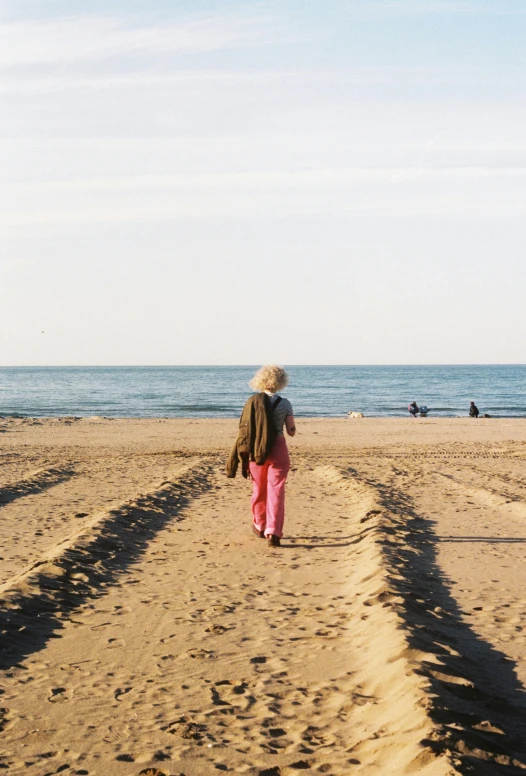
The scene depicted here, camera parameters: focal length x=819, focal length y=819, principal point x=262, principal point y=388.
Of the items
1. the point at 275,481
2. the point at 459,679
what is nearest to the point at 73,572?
the point at 275,481

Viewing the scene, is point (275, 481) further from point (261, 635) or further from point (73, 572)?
point (261, 635)

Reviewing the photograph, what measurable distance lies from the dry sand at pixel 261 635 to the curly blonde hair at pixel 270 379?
1.60 m

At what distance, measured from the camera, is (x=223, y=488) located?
42.2ft

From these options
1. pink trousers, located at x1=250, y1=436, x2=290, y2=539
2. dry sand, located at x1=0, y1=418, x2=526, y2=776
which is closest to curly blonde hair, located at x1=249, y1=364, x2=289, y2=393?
pink trousers, located at x1=250, y1=436, x2=290, y2=539

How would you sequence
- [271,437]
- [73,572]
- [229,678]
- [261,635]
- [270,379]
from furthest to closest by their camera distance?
[270,379], [271,437], [73,572], [261,635], [229,678]

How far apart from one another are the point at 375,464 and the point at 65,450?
27.9 ft

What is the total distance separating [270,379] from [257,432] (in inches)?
21.4

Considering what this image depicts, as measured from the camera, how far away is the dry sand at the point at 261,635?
3.59m

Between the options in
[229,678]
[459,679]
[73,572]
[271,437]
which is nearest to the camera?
[459,679]

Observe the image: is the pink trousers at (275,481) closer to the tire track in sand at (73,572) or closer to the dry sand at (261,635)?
the dry sand at (261,635)

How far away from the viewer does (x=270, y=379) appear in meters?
8.12

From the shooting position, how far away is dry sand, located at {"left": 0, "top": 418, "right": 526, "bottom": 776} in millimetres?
3588

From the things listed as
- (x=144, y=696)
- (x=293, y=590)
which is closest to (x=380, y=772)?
(x=144, y=696)

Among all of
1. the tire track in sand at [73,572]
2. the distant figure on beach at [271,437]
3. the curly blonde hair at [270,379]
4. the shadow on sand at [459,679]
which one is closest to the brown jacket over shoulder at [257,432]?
the distant figure on beach at [271,437]
